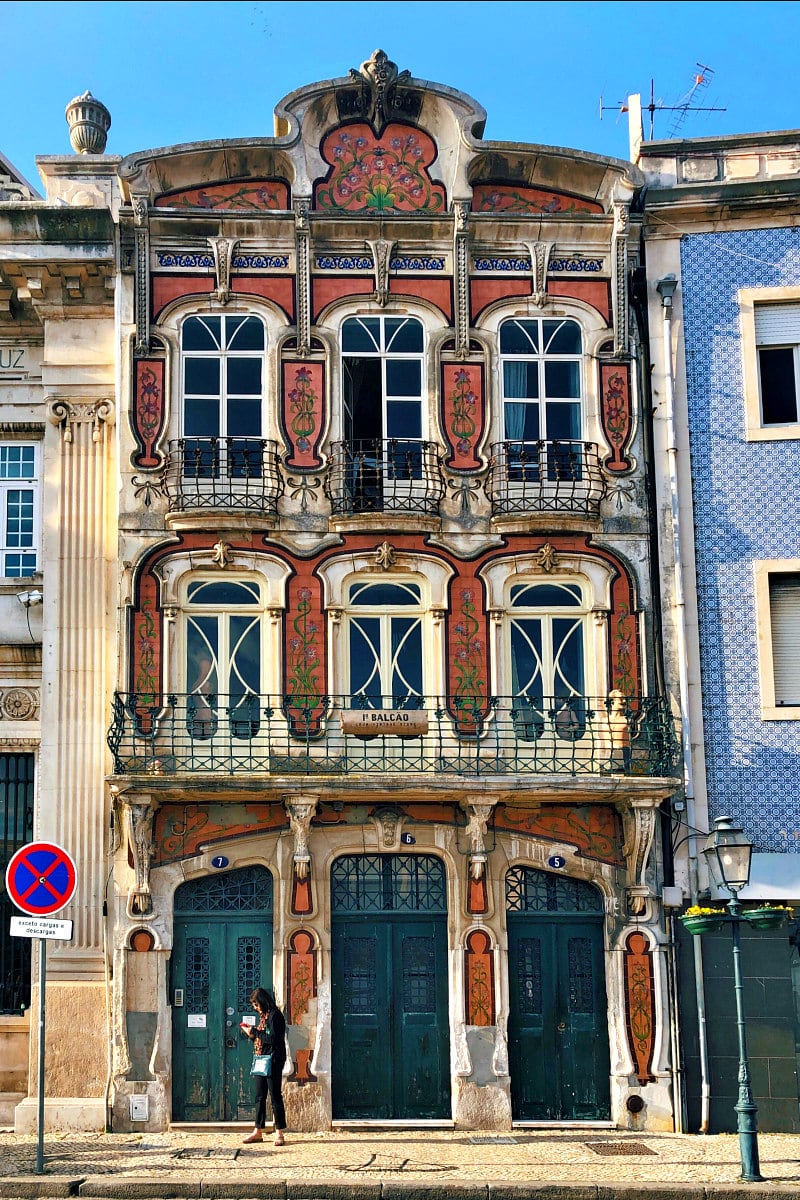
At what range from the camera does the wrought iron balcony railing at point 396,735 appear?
2188 cm

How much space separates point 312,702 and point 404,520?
2844 mm

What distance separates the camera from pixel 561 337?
23.7 m

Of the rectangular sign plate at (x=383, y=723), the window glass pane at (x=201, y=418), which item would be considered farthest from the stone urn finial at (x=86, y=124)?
the rectangular sign plate at (x=383, y=723)

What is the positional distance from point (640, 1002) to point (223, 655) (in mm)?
7396

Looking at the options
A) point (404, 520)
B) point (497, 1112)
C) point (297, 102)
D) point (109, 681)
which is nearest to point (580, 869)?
point (497, 1112)

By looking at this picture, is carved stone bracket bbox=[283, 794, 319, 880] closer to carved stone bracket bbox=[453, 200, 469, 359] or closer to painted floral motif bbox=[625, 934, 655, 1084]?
painted floral motif bbox=[625, 934, 655, 1084]

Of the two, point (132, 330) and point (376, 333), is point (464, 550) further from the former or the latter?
point (132, 330)

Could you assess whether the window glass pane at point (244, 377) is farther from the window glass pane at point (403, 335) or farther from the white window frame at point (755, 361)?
the white window frame at point (755, 361)

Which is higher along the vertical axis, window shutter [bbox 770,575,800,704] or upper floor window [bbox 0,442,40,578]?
upper floor window [bbox 0,442,40,578]

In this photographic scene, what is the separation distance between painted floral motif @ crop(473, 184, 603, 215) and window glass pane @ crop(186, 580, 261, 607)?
6502 mm

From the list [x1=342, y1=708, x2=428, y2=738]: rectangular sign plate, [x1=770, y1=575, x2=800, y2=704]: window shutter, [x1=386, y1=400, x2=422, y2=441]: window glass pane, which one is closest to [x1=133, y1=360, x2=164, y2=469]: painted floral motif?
[x1=386, y1=400, x2=422, y2=441]: window glass pane

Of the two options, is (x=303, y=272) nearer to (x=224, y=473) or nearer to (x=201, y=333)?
(x=201, y=333)

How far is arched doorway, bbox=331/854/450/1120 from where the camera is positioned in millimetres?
21516

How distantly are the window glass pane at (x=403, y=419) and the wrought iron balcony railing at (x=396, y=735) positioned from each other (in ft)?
12.7
